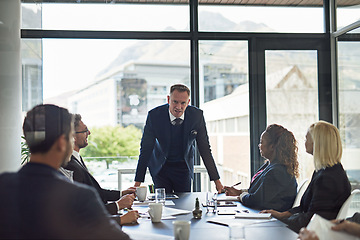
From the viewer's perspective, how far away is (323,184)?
96.7 inches

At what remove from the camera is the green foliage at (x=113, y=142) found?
4521mm

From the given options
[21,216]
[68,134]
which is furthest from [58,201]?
[68,134]

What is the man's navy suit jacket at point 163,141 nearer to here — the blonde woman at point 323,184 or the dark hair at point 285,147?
the dark hair at point 285,147

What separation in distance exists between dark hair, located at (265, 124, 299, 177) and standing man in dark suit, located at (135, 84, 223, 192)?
88cm

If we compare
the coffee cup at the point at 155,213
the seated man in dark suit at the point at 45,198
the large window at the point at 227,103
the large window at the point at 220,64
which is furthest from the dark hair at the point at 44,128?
the large window at the point at 227,103

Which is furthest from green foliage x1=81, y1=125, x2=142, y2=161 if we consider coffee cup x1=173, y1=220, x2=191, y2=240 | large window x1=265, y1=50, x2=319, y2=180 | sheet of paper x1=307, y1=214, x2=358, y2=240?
sheet of paper x1=307, y1=214, x2=358, y2=240

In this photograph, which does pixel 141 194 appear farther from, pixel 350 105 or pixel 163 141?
pixel 350 105

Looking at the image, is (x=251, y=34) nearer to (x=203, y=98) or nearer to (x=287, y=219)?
(x=203, y=98)

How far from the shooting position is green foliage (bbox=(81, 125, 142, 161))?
4.52m

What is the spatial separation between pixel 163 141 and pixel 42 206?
2.69 meters

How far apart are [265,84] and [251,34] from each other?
582 millimetres

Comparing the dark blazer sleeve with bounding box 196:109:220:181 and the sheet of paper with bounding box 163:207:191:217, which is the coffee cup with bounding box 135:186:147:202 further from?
the dark blazer sleeve with bounding box 196:109:220:181

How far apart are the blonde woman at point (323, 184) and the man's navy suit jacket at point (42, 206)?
1368 millimetres

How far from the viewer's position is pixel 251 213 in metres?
2.56
